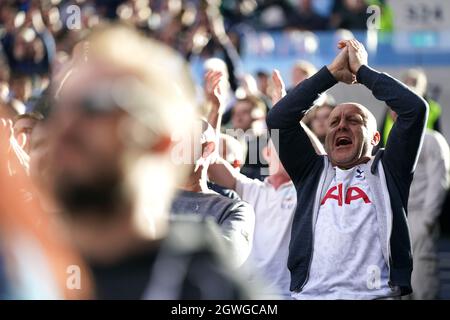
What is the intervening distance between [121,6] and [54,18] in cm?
61

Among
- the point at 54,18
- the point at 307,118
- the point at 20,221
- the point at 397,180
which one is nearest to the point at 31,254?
the point at 20,221

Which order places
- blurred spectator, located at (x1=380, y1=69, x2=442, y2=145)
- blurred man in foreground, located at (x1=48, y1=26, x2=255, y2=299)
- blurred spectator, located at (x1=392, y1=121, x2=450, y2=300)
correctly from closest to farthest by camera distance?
blurred man in foreground, located at (x1=48, y1=26, x2=255, y2=299) < blurred spectator, located at (x1=392, y1=121, x2=450, y2=300) < blurred spectator, located at (x1=380, y1=69, x2=442, y2=145)

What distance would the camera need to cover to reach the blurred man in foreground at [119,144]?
5.38 ft

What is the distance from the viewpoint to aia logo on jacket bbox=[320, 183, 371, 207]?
3.57 meters

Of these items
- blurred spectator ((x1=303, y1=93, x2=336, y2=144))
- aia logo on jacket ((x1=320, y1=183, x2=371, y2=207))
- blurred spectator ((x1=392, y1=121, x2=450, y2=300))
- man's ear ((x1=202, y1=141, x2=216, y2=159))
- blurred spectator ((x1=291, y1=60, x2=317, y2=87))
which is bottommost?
blurred spectator ((x1=392, y1=121, x2=450, y2=300))

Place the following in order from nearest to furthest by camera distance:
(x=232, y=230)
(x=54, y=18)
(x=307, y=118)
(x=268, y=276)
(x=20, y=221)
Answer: (x=20, y=221) < (x=232, y=230) < (x=268, y=276) < (x=307, y=118) < (x=54, y=18)

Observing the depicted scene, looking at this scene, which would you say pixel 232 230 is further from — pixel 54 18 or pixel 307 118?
pixel 54 18

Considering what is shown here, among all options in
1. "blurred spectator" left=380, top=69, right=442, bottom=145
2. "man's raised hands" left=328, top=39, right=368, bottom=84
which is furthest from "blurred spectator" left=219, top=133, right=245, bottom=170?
"blurred spectator" left=380, top=69, right=442, bottom=145

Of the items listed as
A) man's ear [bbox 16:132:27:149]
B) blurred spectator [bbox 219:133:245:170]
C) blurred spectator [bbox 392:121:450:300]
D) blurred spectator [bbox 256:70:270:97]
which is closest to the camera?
blurred spectator [bbox 219:133:245:170]

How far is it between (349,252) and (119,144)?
6.53 feet

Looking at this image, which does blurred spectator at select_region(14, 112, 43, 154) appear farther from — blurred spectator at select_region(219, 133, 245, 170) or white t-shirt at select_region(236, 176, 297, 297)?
white t-shirt at select_region(236, 176, 297, 297)

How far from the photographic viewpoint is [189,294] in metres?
1.94

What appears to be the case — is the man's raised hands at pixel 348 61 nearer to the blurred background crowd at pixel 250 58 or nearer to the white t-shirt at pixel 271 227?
the blurred background crowd at pixel 250 58

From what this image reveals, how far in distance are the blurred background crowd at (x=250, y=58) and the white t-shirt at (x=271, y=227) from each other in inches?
0.5
